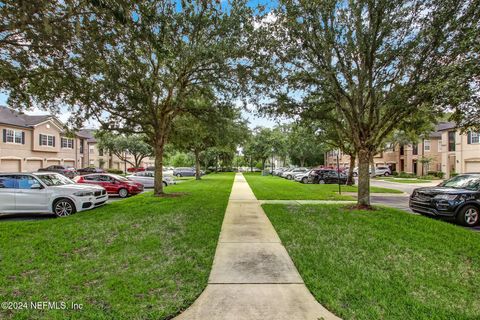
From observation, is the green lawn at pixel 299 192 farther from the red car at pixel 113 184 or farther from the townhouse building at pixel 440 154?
the townhouse building at pixel 440 154

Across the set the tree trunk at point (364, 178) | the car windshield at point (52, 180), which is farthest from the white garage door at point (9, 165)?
the tree trunk at point (364, 178)

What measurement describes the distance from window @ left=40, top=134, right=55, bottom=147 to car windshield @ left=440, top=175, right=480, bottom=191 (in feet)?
126

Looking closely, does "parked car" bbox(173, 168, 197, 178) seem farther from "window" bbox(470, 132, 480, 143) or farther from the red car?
"window" bbox(470, 132, 480, 143)

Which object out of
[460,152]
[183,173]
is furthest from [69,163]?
[460,152]

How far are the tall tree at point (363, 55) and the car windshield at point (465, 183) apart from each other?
2.70 metres

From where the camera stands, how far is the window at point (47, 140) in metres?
32.3

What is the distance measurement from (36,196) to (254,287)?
8.93 m

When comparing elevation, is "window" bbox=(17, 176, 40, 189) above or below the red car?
above

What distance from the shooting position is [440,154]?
38094 millimetres

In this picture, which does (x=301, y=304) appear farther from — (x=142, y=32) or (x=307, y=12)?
(x=307, y=12)

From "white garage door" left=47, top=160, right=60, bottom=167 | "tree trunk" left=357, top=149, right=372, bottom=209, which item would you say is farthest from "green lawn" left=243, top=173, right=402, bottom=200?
"white garage door" left=47, top=160, right=60, bottom=167

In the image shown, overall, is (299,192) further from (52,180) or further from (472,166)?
(472,166)

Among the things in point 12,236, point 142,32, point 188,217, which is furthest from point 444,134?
point 12,236

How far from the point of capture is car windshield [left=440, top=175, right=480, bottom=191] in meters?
9.13
